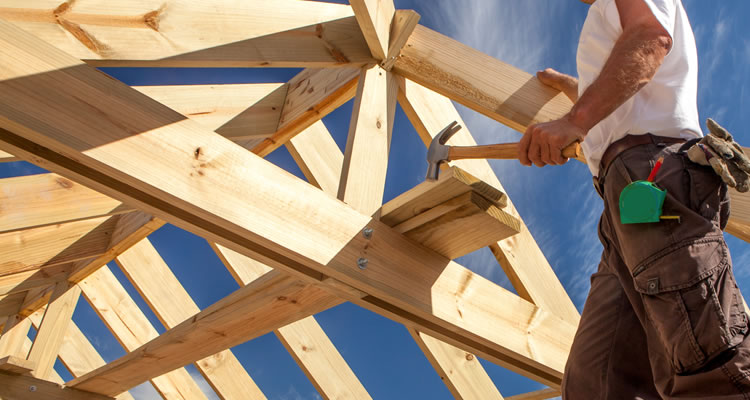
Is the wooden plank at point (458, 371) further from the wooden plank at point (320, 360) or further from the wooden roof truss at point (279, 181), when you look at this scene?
the wooden plank at point (320, 360)

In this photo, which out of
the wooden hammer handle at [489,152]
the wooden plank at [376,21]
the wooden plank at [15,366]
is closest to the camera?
the wooden hammer handle at [489,152]

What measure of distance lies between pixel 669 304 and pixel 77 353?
179 inches

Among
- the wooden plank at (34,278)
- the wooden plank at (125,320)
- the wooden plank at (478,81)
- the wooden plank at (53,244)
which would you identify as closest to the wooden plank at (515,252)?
the wooden plank at (478,81)

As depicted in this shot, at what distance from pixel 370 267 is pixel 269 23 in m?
Answer: 0.92

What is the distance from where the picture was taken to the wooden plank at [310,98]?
2.24 m

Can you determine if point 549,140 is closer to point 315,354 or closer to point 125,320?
point 315,354

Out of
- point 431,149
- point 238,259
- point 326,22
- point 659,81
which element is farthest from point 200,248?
point 659,81

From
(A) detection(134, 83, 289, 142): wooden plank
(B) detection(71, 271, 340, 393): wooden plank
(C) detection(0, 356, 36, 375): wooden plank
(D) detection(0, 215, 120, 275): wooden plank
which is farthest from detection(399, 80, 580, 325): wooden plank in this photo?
(C) detection(0, 356, 36, 375): wooden plank

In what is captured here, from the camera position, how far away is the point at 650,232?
1.12 m

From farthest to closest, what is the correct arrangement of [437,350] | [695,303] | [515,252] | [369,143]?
[437,350] < [515,252] < [369,143] < [695,303]

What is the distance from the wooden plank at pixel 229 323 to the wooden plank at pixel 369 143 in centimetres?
36

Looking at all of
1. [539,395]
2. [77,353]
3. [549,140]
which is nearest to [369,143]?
[549,140]

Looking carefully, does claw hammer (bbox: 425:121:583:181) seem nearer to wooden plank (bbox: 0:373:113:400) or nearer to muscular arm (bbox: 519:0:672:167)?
muscular arm (bbox: 519:0:672:167)

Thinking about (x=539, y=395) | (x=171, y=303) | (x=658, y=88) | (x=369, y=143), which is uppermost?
(x=171, y=303)
